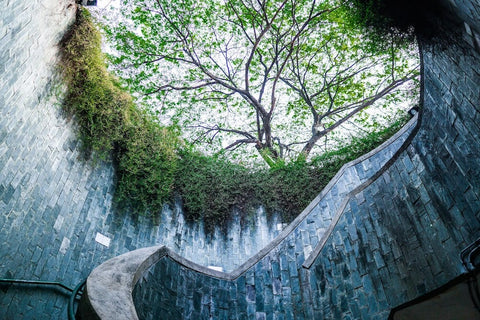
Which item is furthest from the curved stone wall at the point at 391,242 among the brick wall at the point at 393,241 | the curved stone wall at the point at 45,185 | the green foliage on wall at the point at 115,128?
the green foliage on wall at the point at 115,128

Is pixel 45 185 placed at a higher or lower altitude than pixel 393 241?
higher

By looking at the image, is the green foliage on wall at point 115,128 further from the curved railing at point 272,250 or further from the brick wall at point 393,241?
the brick wall at point 393,241

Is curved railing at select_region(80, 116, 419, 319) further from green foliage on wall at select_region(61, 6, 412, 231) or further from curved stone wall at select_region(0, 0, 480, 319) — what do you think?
green foliage on wall at select_region(61, 6, 412, 231)

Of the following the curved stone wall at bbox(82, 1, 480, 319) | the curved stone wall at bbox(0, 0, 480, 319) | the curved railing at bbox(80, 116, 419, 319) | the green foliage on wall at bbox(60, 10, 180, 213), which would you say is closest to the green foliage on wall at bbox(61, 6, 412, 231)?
the green foliage on wall at bbox(60, 10, 180, 213)

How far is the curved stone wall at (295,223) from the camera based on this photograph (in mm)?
3566

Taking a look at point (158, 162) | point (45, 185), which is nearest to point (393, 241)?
point (45, 185)

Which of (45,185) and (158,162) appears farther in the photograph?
(158,162)

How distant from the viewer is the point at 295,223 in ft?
19.9

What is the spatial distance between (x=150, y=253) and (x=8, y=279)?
163 centimetres

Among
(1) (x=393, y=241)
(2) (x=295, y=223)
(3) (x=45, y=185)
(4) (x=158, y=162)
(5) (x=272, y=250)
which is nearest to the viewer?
(1) (x=393, y=241)

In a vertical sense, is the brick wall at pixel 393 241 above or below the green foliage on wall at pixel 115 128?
below

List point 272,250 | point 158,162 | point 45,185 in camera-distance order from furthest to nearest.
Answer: point 158,162
point 272,250
point 45,185

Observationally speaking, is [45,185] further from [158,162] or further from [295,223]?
[295,223]

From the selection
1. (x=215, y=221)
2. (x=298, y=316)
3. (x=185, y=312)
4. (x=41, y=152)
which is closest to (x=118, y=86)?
(x=41, y=152)
